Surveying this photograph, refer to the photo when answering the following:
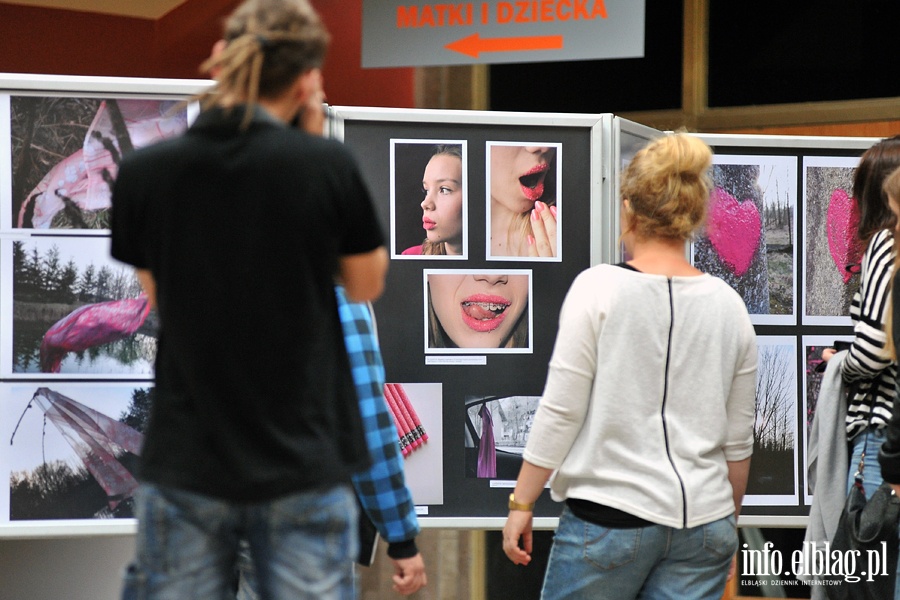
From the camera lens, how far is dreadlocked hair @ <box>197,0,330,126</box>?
1444 millimetres

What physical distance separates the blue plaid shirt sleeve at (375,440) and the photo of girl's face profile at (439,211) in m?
1.05

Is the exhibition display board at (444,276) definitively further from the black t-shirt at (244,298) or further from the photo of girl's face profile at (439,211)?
the black t-shirt at (244,298)

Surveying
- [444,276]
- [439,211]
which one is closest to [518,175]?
[439,211]

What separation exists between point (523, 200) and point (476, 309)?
34 cm

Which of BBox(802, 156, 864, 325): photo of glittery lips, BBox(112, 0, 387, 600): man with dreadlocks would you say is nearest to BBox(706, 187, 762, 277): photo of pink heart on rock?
BBox(802, 156, 864, 325): photo of glittery lips

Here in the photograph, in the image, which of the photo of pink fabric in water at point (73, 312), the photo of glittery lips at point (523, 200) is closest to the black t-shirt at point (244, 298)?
the photo of pink fabric in water at point (73, 312)

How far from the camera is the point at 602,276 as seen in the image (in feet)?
6.77

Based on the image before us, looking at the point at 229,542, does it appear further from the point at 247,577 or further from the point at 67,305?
the point at 67,305

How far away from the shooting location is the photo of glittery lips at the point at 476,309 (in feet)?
9.77

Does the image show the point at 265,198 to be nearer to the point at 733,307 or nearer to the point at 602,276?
the point at 602,276

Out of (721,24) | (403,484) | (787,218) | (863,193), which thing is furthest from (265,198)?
(721,24)

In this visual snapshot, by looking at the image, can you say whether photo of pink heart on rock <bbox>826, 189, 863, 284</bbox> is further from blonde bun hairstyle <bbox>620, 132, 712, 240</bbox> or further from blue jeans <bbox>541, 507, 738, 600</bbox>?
blue jeans <bbox>541, 507, 738, 600</bbox>

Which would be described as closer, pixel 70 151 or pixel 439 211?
pixel 70 151

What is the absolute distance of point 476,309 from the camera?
2.98 m
